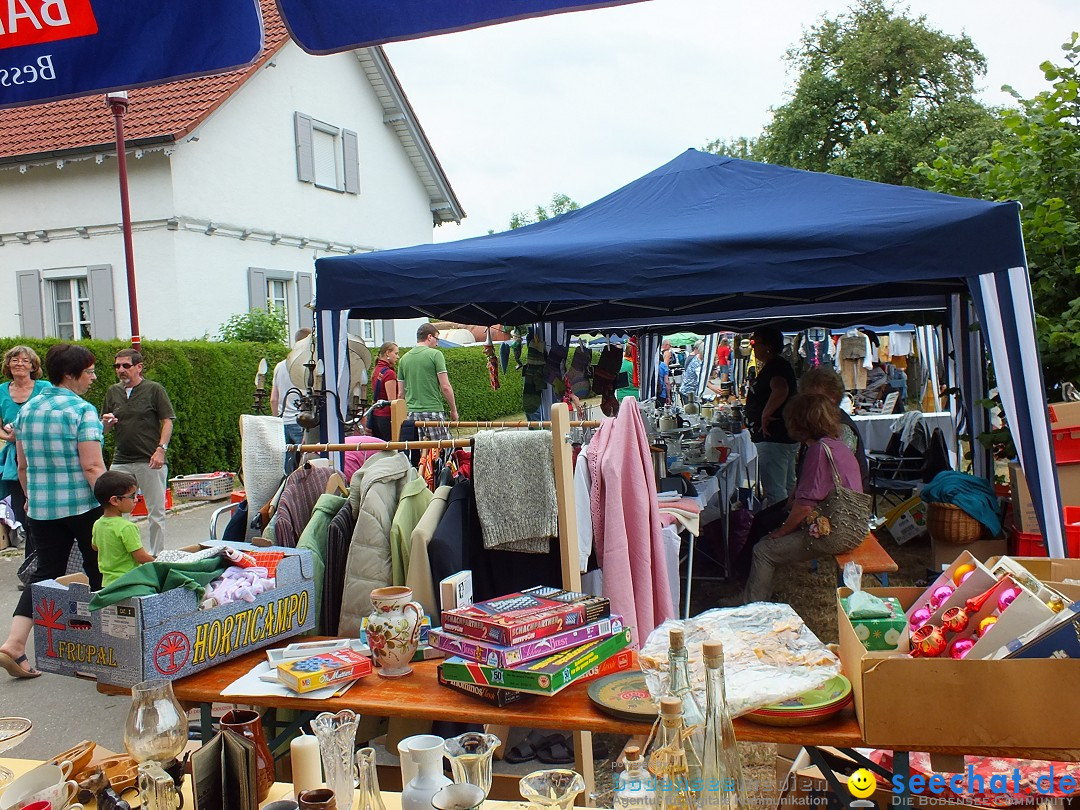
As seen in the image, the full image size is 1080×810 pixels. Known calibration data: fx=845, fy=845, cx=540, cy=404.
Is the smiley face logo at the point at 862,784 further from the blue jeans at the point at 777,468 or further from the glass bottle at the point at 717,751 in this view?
the blue jeans at the point at 777,468

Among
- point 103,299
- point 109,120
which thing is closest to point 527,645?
point 103,299

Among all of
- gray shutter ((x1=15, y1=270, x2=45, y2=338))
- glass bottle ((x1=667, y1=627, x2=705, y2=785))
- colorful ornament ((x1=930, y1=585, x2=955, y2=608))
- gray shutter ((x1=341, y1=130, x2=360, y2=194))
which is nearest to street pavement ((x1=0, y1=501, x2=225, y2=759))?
glass bottle ((x1=667, y1=627, x2=705, y2=785))

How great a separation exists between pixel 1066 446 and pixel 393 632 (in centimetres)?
402

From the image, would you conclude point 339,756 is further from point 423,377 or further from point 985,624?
point 423,377

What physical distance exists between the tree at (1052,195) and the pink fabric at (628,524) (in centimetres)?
338

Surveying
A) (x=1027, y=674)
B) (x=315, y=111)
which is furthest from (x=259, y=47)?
(x=315, y=111)

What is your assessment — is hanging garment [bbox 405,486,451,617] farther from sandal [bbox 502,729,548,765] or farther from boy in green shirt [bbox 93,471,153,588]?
boy in green shirt [bbox 93,471,153,588]

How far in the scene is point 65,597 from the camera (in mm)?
2451

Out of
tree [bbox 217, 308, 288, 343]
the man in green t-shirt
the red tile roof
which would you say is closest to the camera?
the man in green t-shirt

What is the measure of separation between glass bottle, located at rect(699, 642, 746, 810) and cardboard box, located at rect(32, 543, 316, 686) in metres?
1.57

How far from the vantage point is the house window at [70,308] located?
13305mm

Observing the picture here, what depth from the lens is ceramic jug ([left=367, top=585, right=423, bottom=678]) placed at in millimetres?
2449

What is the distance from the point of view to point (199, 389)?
35.1 ft

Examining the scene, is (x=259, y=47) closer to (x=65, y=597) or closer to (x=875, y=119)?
(x=65, y=597)
